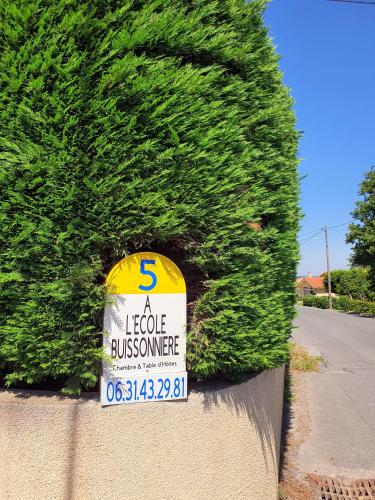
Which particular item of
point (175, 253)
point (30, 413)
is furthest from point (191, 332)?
point (30, 413)

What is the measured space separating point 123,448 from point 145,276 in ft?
3.09

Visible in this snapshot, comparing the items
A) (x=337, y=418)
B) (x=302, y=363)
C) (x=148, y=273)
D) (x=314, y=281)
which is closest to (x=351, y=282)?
(x=314, y=281)

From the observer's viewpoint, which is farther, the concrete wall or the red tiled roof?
the red tiled roof

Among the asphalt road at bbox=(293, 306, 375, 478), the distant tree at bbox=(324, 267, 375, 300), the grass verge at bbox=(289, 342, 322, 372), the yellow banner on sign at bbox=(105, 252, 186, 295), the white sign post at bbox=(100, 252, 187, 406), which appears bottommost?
the asphalt road at bbox=(293, 306, 375, 478)

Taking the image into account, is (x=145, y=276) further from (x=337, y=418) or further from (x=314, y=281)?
(x=314, y=281)

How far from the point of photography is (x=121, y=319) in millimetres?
2576

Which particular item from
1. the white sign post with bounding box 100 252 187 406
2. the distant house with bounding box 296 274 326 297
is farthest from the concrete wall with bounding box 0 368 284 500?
the distant house with bounding box 296 274 326 297

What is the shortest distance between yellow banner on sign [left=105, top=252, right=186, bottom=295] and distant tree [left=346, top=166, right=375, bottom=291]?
95.0 ft

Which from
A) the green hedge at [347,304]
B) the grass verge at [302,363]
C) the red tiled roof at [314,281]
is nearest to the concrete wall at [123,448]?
the grass verge at [302,363]

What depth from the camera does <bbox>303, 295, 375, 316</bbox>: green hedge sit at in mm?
36272

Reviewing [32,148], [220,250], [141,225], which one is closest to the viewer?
[32,148]

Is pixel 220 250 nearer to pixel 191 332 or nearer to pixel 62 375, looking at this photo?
pixel 191 332

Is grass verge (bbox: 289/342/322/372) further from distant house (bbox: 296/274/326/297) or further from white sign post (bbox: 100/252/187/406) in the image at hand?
distant house (bbox: 296/274/326/297)

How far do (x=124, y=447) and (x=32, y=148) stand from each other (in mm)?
1646
